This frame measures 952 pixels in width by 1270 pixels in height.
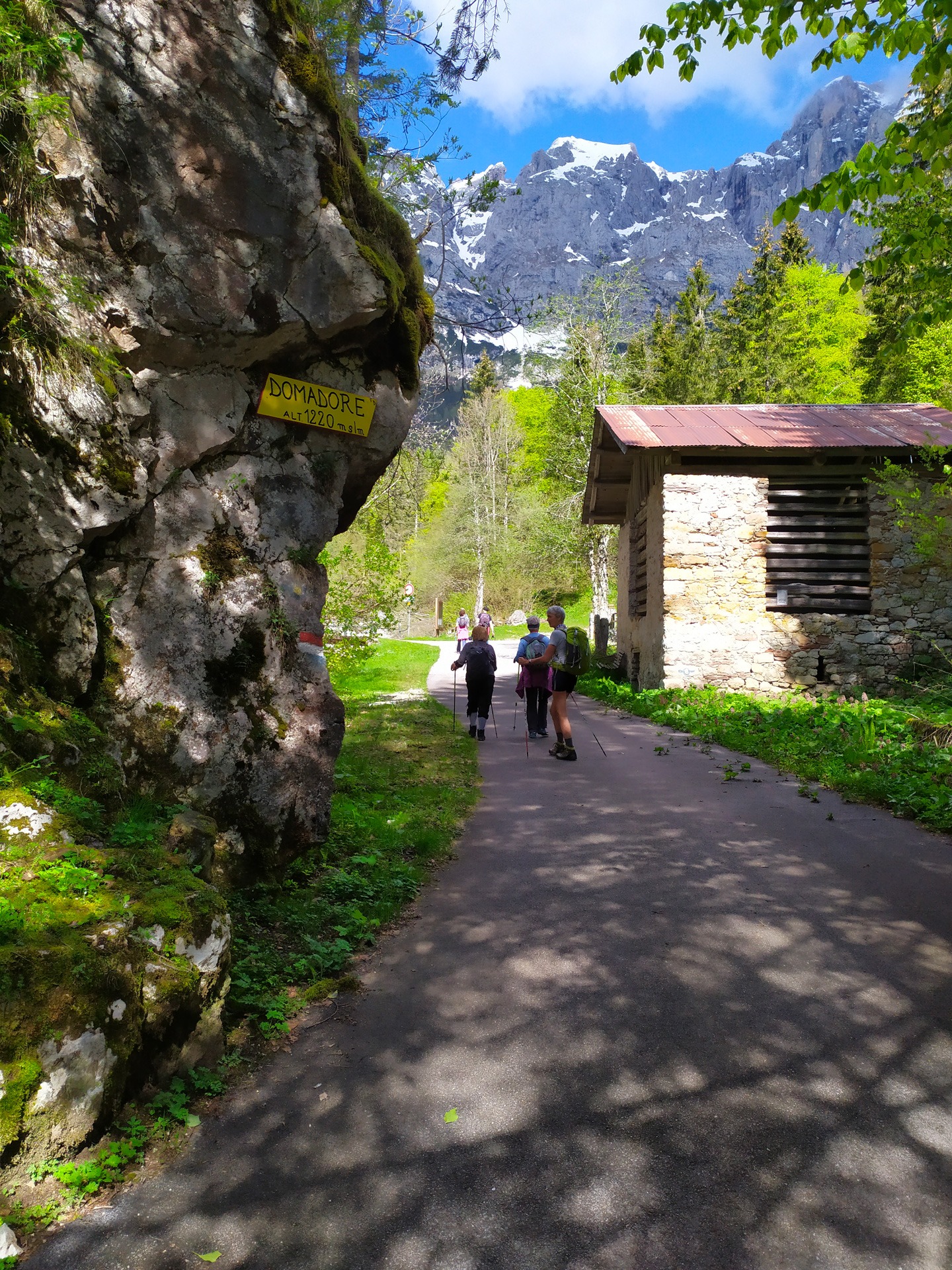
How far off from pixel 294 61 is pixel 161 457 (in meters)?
2.61

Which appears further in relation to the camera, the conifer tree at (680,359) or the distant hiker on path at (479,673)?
the conifer tree at (680,359)

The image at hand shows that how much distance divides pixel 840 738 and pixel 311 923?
7502 mm

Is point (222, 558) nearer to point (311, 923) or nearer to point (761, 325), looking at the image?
point (311, 923)

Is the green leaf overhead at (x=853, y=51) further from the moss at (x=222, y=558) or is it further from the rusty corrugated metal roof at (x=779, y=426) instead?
the rusty corrugated metal roof at (x=779, y=426)

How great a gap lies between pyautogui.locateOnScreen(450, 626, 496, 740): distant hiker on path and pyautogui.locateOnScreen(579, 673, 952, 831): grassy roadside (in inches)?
123

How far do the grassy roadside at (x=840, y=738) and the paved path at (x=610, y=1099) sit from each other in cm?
189

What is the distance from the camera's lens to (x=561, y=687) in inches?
390

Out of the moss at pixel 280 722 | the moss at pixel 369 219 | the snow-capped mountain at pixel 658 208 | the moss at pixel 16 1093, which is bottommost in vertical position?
the moss at pixel 16 1093

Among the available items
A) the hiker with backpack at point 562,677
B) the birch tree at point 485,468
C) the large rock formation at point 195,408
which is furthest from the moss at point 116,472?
the birch tree at point 485,468

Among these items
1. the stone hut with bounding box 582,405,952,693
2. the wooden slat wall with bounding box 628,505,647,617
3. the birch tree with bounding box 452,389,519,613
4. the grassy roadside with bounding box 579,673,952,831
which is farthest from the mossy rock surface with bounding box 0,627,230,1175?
the birch tree with bounding box 452,389,519,613

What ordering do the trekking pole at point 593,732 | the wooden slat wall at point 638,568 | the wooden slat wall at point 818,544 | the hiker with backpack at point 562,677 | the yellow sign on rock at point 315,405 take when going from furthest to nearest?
the wooden slat wall at point 638,568 < the wooden slat wall at point 818,544 < the trekking pole at point 593,732 < the hiker with backpack at point 562,677 < the yellow sign on rock at point 315,405

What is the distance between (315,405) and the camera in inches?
208

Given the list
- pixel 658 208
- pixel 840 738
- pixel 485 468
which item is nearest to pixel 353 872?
pixel 840 738

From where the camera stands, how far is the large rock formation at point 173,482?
324 cm
